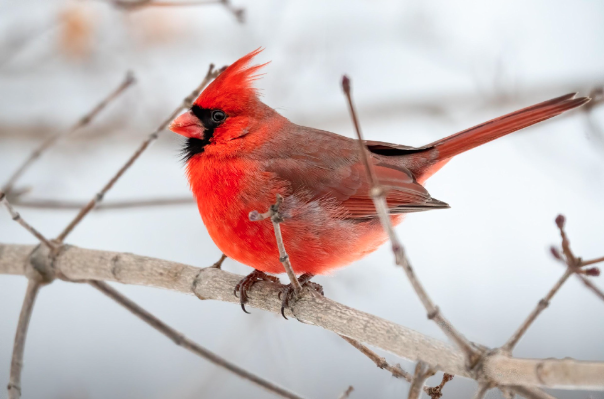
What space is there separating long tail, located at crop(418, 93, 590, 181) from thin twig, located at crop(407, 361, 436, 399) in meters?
1.34

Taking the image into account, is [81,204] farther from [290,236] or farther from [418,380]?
[418,380]

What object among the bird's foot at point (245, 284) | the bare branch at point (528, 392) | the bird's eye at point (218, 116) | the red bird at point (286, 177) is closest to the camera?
the bare branch at point (528, 392)

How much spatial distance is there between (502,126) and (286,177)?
991 millimetres

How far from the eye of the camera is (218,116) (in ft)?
8.63

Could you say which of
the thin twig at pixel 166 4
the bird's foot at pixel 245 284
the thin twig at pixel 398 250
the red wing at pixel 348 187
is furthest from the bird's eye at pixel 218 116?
the thin twig at pixel 398 250

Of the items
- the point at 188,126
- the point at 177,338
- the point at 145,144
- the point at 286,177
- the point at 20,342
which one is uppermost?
the point at 188,126

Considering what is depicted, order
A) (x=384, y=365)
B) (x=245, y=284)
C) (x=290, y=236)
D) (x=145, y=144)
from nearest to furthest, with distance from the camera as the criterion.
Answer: (x=384, y=365) < (x=145, y=144) < (x=245, y=284) < (x=290, y=236)

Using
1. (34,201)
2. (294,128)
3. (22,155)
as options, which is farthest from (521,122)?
(22,155)

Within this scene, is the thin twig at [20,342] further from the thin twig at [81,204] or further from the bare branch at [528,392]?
the bare branch at [528,392]

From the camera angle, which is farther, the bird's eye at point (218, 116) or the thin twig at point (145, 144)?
the bird's eye at point (218, 116)

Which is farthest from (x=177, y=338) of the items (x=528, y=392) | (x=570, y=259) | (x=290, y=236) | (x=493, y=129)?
(x=493, y=129)

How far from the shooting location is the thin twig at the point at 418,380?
1517mm

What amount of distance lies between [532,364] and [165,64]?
148 inches

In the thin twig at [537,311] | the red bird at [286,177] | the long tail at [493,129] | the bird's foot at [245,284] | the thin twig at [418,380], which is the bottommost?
the thin twig at [418,380]
